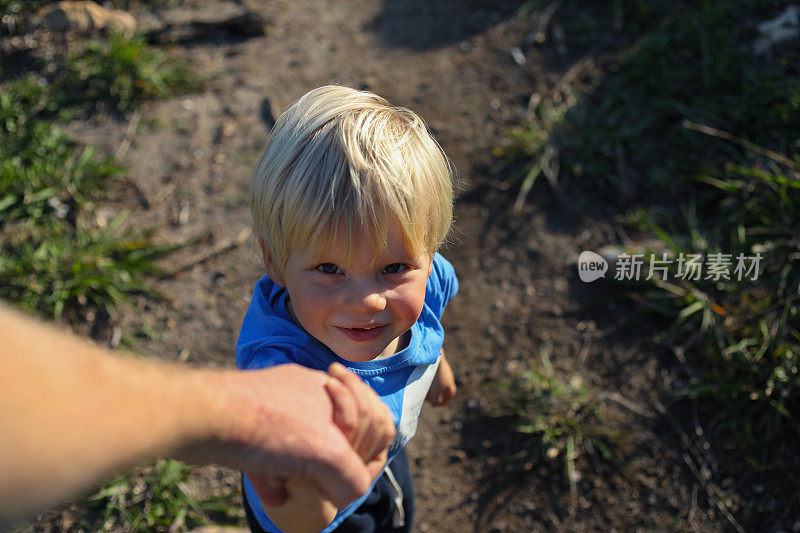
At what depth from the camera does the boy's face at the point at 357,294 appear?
140 centimetres

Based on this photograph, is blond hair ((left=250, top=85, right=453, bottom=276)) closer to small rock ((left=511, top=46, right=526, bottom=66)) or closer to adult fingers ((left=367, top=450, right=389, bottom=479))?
adult fingers ((left=367, top=450, right=389, bottom=479))

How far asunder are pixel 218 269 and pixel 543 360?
1.65 metres

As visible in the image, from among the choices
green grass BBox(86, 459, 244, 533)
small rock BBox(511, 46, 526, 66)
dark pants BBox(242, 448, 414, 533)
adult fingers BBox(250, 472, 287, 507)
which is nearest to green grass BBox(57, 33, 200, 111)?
small rock BBox(511, 46, 526, 66)

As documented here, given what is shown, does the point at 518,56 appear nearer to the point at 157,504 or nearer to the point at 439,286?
the point at 439,286

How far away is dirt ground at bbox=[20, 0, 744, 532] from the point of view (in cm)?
261

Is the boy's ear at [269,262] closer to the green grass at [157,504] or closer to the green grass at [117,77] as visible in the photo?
the green grass at [157,504]

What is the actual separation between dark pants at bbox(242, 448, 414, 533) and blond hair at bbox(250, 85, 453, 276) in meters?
0.75

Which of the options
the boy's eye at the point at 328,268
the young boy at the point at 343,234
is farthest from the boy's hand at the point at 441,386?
the boy's eye at the point at 328,268

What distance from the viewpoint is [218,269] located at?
3279 mm

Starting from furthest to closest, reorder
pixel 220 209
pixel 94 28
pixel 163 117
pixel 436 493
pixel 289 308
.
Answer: pixel 94 28
pixel 163 117
pixel 220 209
pixel 436 493
pixel 289 308

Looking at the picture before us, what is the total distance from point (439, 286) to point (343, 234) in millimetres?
565

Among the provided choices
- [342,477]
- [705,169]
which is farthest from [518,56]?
[342,477]

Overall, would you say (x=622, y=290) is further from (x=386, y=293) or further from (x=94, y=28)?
(x=94, y=28)

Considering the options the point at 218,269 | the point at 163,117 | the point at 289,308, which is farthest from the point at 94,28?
the point at 289,308
